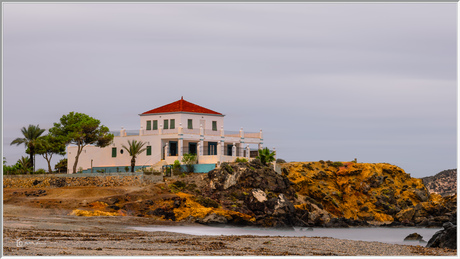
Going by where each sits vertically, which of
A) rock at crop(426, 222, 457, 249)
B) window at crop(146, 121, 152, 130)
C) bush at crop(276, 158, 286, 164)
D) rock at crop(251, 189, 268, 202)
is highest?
window at crop(146, 121, 152, 130)

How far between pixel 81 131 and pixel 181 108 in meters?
11.3

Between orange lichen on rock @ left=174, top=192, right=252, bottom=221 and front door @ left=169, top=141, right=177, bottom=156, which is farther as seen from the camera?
front door @ left=169, top=141, right=177, bottom=156

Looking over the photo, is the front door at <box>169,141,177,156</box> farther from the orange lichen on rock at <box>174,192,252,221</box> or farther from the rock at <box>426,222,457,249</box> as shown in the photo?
the rock at <box>426,222,457,249</box>

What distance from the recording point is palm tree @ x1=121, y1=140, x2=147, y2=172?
6675cm

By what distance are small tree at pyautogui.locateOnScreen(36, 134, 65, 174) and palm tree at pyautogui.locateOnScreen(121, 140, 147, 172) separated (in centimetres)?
623

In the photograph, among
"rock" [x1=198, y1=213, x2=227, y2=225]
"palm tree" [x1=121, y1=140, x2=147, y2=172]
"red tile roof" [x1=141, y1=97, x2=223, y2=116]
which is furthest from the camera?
"red tile roof" [x1=141, y1=97, x2=223, y2=116]

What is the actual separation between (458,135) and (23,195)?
143 feet

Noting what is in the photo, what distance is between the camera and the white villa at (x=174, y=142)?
224ft

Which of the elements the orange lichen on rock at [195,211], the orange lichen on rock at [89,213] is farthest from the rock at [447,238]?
the orange lichen on rock at [89,213]

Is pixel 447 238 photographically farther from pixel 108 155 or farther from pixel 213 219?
pixel 108 155

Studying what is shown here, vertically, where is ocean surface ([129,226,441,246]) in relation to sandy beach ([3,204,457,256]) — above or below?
below

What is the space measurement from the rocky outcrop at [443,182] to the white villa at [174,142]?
4979 centimetres

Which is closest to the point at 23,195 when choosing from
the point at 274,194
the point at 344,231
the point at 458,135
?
the point at 274,194

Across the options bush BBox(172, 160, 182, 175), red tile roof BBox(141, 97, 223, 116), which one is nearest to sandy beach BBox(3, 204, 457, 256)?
bush BBox(172, 160, 182, 175)
